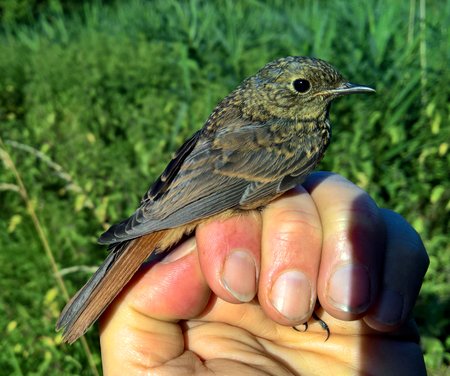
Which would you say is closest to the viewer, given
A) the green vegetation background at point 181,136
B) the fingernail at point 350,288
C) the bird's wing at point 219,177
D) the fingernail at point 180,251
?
the fingernail at point 350,288

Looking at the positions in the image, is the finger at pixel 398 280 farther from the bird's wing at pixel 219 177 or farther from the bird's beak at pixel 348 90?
the bird's beak at pixel 348 90

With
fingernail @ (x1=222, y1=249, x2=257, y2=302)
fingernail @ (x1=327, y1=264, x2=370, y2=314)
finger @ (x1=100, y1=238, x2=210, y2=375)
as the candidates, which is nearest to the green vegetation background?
finger @ (x1=100, y1=238, x2=210, y2=375)

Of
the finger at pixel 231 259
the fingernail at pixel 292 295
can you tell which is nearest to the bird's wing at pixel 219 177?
the finger at pixel 231 259

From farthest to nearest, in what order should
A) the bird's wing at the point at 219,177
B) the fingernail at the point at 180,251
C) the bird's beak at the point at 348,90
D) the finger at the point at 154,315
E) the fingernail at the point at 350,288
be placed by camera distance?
the bird's beak at the point at 348,90
the bird's wing at the point at 219,177
the fingernail at the point at 180,251
the finger at the point at 154,315
the fingernail at the point at 350,288

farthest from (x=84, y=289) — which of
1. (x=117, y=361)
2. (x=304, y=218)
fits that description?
(x=304, y=218)

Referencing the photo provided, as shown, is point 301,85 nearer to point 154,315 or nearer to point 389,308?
point 389,308

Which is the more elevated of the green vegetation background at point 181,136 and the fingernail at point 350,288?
the fingernail at point 350,288

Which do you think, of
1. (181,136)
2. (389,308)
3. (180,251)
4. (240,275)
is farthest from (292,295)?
(181,136)

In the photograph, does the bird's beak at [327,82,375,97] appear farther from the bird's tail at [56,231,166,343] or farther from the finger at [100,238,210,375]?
the bird's tail at [56,231,166,343]
